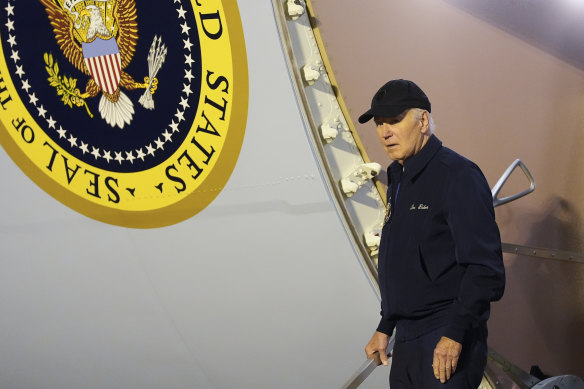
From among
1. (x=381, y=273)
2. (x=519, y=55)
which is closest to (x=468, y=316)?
(x=381, y=273)

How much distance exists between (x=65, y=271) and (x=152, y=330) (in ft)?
1.53

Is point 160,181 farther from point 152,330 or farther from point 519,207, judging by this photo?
point 519,207

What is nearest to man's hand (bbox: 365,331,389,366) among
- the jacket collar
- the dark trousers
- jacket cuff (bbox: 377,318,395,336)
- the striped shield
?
jacket cuff (bbox: 377,318,395,336)

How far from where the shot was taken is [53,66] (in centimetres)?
305

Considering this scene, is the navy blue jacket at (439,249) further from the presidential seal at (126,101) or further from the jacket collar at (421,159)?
the presidential seal at (126,101)

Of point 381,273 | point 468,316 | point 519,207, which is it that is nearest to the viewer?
point 468,316

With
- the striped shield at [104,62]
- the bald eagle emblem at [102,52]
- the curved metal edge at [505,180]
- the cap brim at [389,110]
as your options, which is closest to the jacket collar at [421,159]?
the cap brim at [389,110]

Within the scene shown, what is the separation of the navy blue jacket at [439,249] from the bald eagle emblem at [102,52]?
1047mm

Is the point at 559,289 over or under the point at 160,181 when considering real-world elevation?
under

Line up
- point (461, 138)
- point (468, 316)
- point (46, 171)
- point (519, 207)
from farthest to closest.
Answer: point (46, 171), point (519, 207), point (461, 138), point (468, 316)

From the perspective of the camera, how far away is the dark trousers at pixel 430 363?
201cm

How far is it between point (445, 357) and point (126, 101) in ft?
4.84

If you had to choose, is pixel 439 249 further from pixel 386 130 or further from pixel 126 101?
pixel 126 101

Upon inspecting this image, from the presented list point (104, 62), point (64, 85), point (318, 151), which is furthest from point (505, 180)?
point (64, 85)
